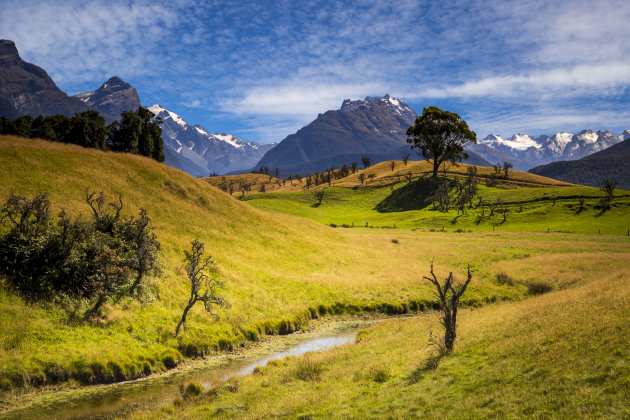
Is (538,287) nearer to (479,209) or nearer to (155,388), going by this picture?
(155,388)

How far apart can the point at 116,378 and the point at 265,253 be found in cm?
2649

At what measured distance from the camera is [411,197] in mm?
131500

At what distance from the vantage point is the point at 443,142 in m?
118

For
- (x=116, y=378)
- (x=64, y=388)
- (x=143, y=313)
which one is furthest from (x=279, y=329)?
(x=64, y=388)

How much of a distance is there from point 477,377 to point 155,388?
1585cm

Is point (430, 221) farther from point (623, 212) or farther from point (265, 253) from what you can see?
point (265, 253)

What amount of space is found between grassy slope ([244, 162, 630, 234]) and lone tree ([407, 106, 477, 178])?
19.4m

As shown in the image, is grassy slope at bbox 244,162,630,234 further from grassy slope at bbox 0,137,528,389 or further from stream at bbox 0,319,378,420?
stream at bbox 0,319,378,420

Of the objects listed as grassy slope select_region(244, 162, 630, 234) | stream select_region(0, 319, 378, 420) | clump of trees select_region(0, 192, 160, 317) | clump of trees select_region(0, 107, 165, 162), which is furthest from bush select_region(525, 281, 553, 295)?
clump of trees select_region(0, 107, 165, 162)

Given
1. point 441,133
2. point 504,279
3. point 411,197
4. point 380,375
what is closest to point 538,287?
point 504,279

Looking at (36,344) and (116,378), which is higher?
(36,344)

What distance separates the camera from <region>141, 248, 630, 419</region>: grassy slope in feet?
35.8

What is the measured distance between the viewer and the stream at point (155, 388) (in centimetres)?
1540

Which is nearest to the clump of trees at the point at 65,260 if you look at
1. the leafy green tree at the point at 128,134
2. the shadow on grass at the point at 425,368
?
A: the shadow on grass at the point at 425,368
